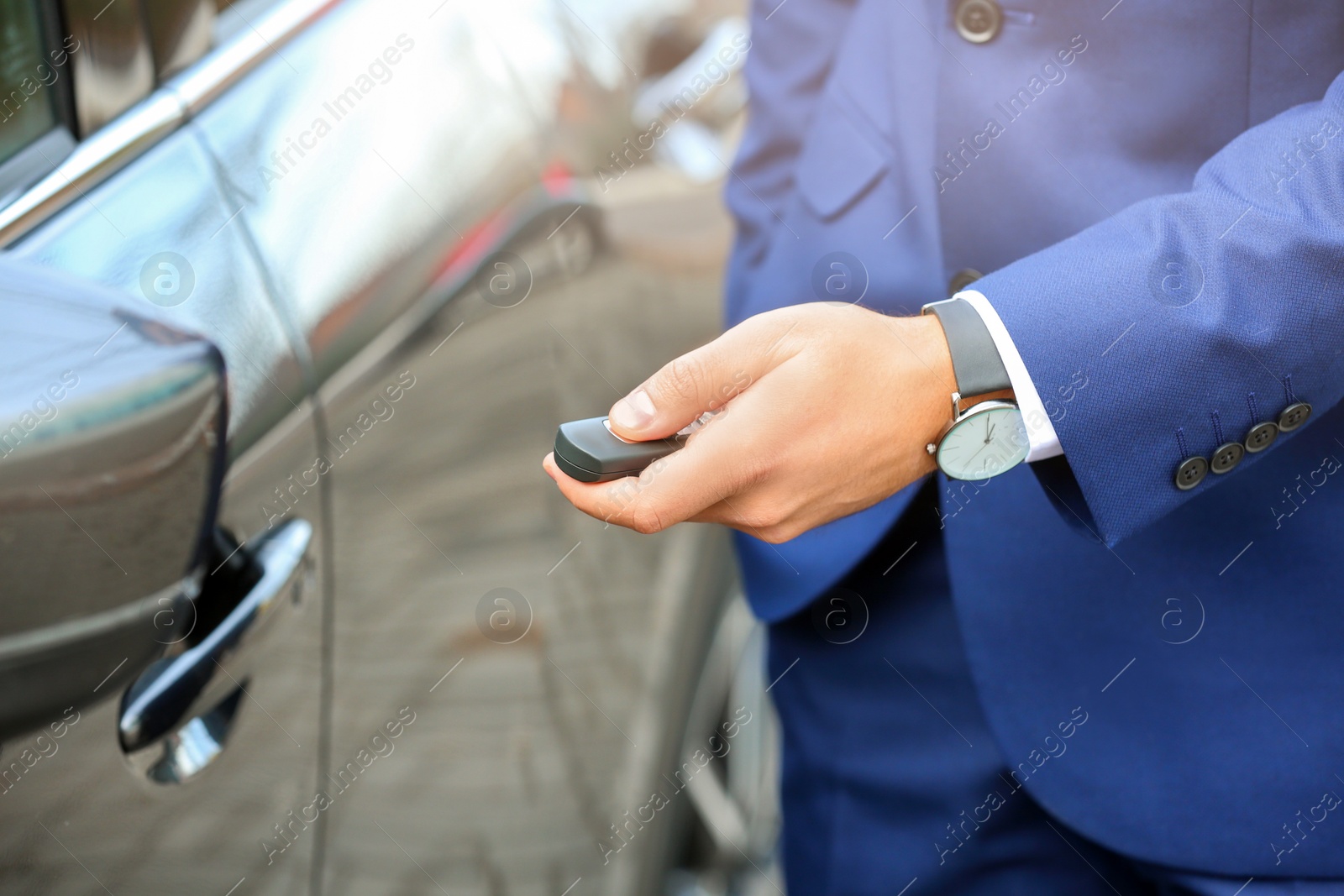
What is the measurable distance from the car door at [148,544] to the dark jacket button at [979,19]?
2.80 ft

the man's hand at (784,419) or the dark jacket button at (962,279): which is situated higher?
the man's hand at (784,419)

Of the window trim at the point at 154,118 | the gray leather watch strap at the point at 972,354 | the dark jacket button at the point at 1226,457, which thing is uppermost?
the window trim at the point at 154,118

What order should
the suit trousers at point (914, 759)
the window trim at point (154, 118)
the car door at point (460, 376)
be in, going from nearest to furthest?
the window trim at point (154, 118), the car door at point (460, 376), the suit trousers at point (914, 759)

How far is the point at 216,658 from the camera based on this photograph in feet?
3.23

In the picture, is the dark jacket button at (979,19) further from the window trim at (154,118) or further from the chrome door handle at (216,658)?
the chrome door handle at (216,658)

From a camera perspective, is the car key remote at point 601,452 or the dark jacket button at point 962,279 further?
the dark jacket button at point 962,279

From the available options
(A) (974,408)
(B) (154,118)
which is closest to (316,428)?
(B) (154,118)

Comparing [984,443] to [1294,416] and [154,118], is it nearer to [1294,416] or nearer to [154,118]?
[1294,416]

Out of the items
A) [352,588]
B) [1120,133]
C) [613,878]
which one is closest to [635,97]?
[1120,133]

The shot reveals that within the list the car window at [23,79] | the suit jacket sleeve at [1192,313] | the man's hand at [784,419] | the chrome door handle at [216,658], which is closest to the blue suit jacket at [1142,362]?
the suit jacket sleeve at [1192,313]

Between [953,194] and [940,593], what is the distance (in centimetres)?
53

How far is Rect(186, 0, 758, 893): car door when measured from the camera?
1120 millimetres

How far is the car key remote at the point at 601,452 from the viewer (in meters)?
0.86

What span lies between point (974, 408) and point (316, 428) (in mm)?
696
